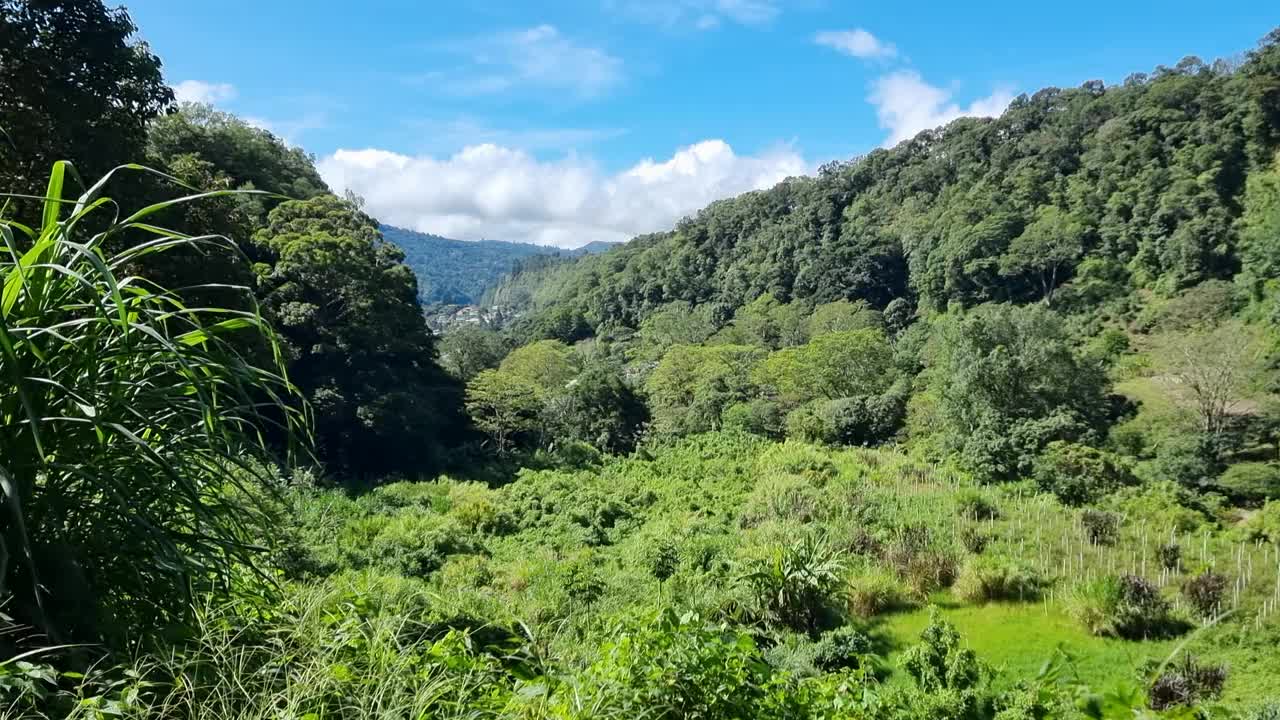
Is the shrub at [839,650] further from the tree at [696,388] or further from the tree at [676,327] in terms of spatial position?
the tree at [676,327]

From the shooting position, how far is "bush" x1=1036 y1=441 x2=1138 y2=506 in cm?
1520

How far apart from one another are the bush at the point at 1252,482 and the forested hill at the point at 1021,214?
16.2 m

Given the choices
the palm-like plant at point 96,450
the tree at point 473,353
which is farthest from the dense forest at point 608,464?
the tree at point 473,353

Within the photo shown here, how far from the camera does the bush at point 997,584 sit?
10055 mm

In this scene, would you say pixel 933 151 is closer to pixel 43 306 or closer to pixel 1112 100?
pixel 1112 100

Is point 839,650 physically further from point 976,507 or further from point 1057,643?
point 976,507

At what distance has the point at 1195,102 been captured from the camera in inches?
1567

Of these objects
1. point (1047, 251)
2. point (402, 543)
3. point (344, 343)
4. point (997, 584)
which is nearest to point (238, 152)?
point (344, 343)

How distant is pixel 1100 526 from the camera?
12.5 metres

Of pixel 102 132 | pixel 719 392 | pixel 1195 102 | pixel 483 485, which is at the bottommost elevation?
pixel 483 485

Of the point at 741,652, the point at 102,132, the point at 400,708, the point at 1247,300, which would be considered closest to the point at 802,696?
the point at 741,652

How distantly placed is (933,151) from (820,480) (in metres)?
49.0

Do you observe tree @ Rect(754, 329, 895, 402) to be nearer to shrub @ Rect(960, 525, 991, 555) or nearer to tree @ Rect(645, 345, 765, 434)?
tree @ Rect(645, 345, 765, 434)

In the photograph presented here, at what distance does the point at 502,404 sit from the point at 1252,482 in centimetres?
1979
